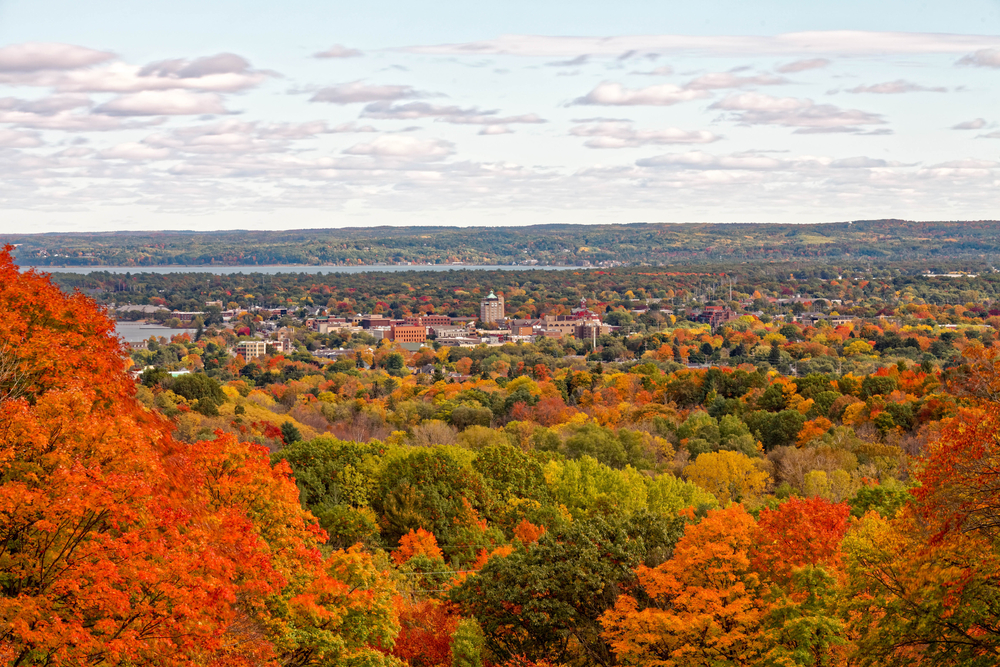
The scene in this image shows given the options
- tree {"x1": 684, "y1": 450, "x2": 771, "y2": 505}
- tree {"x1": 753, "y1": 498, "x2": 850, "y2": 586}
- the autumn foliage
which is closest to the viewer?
the autumn foliage

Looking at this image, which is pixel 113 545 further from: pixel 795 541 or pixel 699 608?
pixel 795 541

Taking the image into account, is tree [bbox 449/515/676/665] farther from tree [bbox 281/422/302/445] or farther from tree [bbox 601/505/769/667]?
tree [bbox 281/422/302/445]

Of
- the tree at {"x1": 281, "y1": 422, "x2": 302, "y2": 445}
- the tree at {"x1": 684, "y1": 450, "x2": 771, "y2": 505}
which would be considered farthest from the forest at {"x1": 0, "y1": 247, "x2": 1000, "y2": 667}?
the tree at {"x1": 281, "y1": 422, "x2": 302, "y2": 445}

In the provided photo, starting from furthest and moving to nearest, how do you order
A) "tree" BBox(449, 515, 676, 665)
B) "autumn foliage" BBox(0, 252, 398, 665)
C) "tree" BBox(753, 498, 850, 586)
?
1. "tree" BBox(449, 515, 676, 665)
2. "tree" BBox(753, 498, 850, 586)
3. "autumn foliage" BBox(0, 252, 398, 665)

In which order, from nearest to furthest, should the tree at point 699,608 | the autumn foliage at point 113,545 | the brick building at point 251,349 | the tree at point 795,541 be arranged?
the autumn foliage at point 113,545 → the tree at point 699,608 → the tree at point 795,541 → the brick building at point 251,349

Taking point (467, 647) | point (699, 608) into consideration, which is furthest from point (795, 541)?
point (467, 647)

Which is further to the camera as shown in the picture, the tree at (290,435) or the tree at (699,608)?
the tree at (290,435)

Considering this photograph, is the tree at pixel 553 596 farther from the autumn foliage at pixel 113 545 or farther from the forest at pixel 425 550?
the autumn foliage at pixel 113 545

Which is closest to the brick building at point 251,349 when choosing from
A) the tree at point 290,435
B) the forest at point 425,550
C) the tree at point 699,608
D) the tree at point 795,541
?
the tree at point 290,435

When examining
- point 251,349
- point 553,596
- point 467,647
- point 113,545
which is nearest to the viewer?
point 113,545
